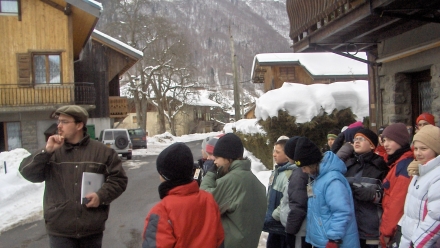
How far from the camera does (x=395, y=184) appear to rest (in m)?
3.57

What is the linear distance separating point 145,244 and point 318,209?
1767 millimetres

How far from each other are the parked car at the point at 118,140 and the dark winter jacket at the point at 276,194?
17642mm

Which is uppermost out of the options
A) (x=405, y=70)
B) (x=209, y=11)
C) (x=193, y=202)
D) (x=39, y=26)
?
(x=209, y=11)

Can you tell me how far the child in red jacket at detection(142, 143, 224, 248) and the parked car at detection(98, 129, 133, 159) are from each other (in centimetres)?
1916

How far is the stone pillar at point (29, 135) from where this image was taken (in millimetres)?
19953

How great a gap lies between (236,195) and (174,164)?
0.85 metres

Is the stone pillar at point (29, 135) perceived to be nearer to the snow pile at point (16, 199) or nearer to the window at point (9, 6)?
the window at point (9, 6)

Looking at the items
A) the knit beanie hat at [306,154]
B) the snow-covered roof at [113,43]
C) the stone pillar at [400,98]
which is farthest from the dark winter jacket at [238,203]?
the snow-covered roof at [113,43]

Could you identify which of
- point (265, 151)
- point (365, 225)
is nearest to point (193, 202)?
point (365, 225)

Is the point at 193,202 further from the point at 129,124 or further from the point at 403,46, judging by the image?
the point at 129,124

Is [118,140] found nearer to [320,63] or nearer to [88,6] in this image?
[88,6]

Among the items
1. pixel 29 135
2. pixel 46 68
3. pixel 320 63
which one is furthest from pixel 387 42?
pixel 29 135

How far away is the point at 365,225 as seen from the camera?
150 inches

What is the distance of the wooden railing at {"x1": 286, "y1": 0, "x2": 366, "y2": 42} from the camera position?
6400 millimetres
